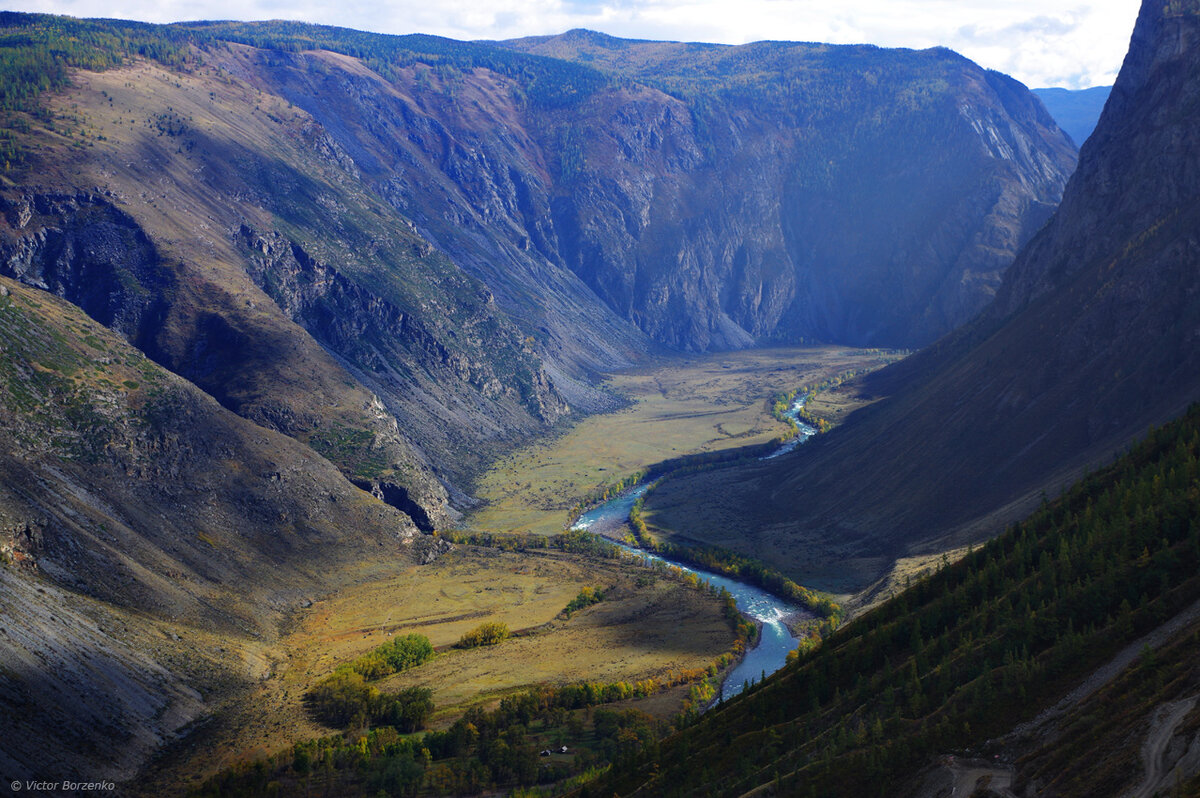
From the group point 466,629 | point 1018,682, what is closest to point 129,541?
point 466,629

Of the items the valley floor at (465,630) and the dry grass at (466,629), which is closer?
the valley floor at (465,630)

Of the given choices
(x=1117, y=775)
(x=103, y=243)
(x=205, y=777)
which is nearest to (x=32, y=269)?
(x=103, y=243)

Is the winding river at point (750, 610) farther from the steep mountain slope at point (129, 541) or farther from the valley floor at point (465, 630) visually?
the steep mountain slope at point (129, 541)

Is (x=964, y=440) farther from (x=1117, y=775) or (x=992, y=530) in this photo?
(x=1117, y=775)

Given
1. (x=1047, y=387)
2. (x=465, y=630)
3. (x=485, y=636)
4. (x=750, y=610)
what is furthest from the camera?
(x=1047, y=387)

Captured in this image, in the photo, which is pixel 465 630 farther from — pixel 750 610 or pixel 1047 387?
pixel 1047 387

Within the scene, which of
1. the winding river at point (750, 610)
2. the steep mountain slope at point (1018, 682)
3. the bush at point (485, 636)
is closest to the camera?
the steep mountain slope at point (1018, 682)

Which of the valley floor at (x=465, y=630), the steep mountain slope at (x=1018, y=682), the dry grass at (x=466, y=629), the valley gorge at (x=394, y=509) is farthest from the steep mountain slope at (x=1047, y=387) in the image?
the steep mountain slope at (x=1018, y=682)
